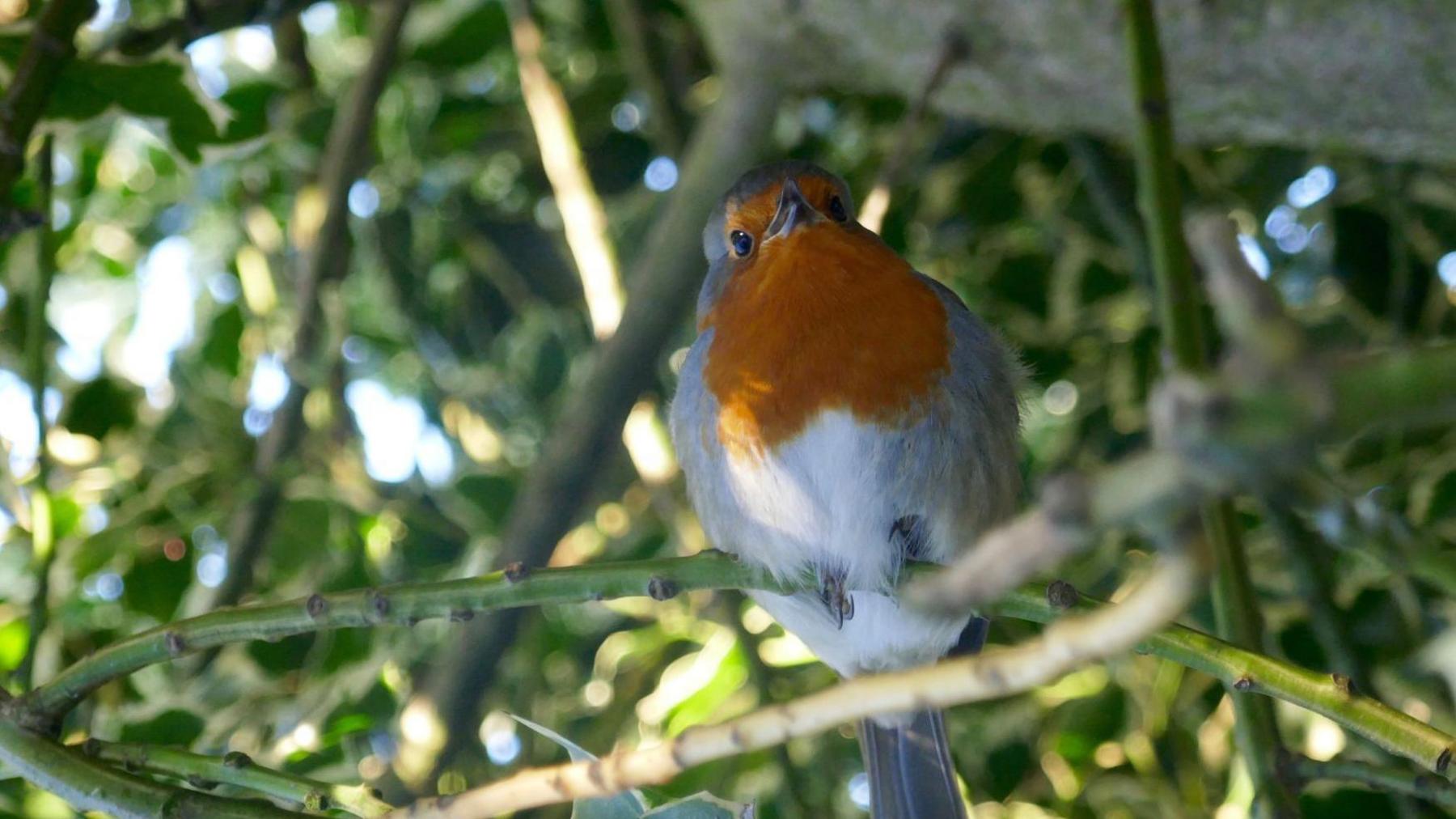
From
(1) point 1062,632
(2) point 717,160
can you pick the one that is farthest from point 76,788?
(2) point 717,160

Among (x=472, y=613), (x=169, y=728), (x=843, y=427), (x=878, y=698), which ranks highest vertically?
(x=878, y=698)

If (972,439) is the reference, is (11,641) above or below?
below

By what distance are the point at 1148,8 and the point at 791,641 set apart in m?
1.49

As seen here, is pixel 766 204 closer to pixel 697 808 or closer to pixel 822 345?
pixel 822 345

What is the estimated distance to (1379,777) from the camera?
1234 millimetres

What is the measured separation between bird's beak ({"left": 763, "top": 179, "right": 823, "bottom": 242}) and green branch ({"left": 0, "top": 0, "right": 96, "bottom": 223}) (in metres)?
0.93

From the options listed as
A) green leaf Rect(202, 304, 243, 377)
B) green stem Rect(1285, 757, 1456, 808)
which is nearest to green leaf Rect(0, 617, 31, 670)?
green leaf Rect(202, 304, 243, 377)

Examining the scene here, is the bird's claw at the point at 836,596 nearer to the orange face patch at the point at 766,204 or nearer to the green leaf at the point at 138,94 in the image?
the orange face patch at the point at 766,204

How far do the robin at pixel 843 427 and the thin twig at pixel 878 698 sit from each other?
75 centimetres

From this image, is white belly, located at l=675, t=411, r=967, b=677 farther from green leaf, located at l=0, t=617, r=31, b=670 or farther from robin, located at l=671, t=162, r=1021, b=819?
green leaf, located at l=0, t=617, r=31, b=670

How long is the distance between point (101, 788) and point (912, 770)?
1.22 m

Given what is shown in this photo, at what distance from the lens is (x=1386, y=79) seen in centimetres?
183

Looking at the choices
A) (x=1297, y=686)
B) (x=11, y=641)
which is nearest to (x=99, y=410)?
(x=11, y=641)

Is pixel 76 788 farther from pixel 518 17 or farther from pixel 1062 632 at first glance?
pixel 518 17
